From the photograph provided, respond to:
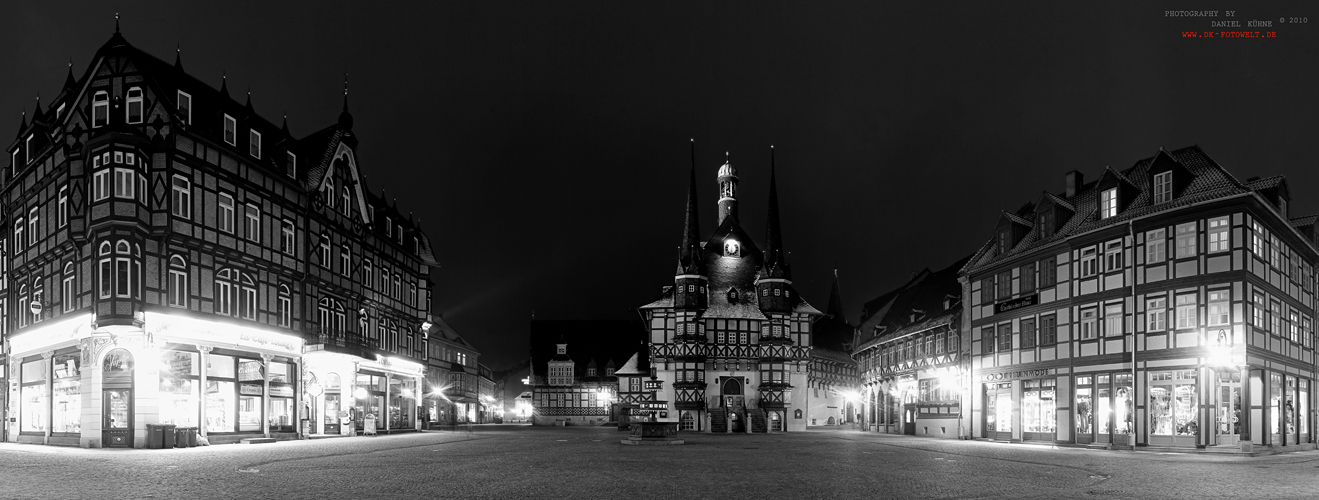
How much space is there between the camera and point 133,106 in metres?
34.8

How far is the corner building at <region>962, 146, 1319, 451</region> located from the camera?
32.8 meters

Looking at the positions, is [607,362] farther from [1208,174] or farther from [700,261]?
[1208,174]

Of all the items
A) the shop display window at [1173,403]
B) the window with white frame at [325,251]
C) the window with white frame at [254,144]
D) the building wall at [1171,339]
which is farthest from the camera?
the window with white frame at [325,251]

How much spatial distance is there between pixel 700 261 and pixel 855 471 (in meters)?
50.1

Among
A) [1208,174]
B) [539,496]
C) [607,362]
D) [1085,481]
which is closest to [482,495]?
[539,496]

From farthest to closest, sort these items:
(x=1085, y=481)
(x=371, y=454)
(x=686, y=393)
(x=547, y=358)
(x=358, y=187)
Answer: (x=547, y=358) → (x=686, y=393) → (x=358, y=187) → (x=371, y=454) → (x=1085, y=481)

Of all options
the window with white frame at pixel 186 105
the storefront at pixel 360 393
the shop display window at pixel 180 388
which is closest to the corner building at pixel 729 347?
the storefront at pixel 360 393

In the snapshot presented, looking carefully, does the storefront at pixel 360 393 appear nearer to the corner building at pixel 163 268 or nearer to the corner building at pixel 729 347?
the corner building at pixel 163 268

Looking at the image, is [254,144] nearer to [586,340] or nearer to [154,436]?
[154,436]

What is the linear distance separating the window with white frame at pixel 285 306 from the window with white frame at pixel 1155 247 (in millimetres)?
32516

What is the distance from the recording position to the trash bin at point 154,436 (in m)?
32.7

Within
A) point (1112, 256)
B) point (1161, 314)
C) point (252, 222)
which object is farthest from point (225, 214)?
point (1161, 314)

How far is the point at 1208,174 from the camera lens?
34344 millimetres

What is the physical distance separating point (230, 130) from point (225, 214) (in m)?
3.24
